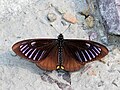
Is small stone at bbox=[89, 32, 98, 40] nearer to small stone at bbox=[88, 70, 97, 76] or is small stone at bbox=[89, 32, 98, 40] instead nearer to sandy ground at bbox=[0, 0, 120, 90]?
sandy ground at bbox=[0, 0, 120, 90]

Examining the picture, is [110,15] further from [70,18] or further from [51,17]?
[51,17]

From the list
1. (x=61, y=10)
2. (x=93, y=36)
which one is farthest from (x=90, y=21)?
(x=61, y=10)

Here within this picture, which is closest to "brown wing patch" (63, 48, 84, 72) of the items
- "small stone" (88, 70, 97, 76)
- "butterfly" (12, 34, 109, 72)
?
"butterfly" (12, 34, 109, 72)

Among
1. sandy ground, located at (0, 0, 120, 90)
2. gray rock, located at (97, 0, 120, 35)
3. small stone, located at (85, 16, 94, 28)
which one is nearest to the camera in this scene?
sandy ground, located at (0, 0, 120, 90)

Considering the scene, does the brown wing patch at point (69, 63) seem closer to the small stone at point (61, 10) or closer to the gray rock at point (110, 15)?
the gray rock at point (110, 15)

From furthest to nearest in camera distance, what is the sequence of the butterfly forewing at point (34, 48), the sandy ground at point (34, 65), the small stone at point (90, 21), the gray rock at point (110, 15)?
the small stone at point (90, 21) < the gray rock at point (110, 15) < the sandy ground at point (34, 65) < the butterfly forewing at point (34, 48)

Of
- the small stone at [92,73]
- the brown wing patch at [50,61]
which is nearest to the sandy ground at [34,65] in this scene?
the small stone at [92,73]

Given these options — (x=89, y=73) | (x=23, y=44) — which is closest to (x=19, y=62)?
(x=23, y=44)

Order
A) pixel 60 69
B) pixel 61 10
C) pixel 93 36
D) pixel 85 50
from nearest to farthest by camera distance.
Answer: pixel 85 50, pixel 60 69, pixel 93 36, pixel 61 10
